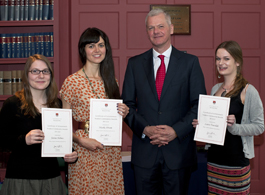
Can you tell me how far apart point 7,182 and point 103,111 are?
0.84 meters

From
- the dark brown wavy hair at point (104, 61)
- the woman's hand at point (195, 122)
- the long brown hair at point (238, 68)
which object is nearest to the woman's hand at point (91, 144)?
the dark brown wavy hair at point (104, 61)

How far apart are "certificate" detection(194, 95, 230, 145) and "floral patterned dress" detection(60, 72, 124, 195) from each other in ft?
2.52

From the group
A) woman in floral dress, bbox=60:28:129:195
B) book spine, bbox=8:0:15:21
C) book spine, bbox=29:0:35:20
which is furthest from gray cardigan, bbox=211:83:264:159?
book spine, bbox=8:0:15:21

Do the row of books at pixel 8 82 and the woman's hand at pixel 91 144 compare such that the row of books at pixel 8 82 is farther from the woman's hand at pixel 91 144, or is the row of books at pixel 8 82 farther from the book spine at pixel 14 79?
the woman's hand at pixel 91 144

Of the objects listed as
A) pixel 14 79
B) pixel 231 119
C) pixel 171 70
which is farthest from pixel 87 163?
pixel 14 79

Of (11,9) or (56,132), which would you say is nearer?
(56,132)

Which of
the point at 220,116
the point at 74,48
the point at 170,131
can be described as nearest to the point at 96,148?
A: the point at 170,131

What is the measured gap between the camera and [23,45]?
3.86 metres

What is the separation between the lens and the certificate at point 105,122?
216 centimetres

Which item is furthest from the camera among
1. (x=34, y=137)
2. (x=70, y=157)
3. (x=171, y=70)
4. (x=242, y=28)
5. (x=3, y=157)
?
(x=242, y=28)

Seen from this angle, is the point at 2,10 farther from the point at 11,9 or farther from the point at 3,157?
the point at 3,157

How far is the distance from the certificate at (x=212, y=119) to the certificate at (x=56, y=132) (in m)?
0.99

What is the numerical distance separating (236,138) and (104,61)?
1314mm

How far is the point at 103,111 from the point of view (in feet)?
7.13
